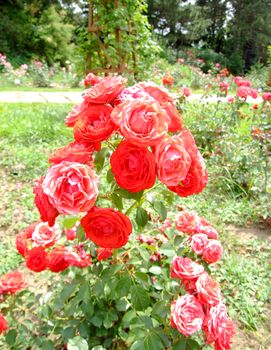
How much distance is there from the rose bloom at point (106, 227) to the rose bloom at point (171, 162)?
16 centimetres

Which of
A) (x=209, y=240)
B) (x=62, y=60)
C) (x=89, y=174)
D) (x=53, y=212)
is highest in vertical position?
(x=89, y=174)

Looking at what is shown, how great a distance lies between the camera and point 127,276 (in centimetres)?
108

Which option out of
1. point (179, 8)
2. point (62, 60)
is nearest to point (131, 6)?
point (62, 60)

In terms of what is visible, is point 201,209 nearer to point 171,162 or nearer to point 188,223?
point 188,223

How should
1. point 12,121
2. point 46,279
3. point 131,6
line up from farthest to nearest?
1. point 131,6
2. point 12,121
3. point 46,279

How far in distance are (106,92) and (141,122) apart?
0.17 m

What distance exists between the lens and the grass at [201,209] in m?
1.92

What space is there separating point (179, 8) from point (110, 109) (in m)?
22.5

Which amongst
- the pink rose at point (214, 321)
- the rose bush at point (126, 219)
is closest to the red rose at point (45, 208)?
the rose bush at point (126, 219)

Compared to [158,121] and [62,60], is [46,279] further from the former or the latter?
[62,60]

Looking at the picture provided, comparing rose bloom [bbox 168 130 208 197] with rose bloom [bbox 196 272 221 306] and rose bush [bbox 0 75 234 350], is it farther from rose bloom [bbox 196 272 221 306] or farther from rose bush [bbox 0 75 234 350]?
rose bloom [bbox 196 272 221 306]

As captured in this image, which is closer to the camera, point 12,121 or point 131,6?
point 12,121

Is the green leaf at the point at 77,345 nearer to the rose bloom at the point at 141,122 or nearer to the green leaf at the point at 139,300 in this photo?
the green leaf at the point at 139,300

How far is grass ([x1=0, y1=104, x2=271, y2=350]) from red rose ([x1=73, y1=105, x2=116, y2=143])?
4.41ft
